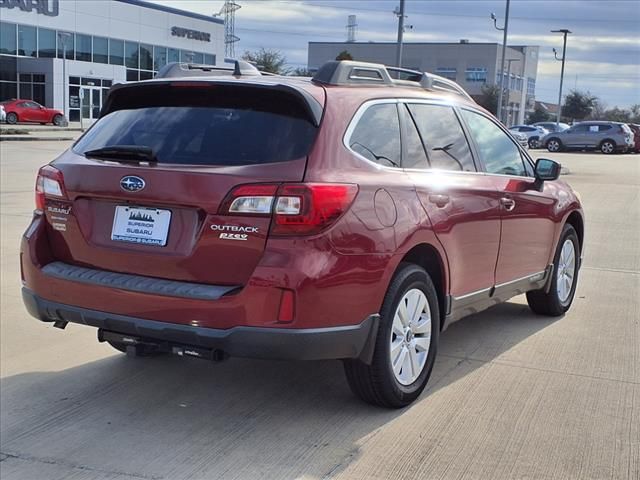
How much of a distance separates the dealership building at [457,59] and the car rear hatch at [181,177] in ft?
281

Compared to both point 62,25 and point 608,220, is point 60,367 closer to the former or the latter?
point 608,220

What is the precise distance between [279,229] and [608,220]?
10.4 m

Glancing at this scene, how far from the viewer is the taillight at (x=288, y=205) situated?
360cm

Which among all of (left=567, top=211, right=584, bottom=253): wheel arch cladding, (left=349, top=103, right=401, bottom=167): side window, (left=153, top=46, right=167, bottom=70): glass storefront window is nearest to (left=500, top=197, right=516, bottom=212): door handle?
(left=349, top=103, right=401, bottom=167): side window

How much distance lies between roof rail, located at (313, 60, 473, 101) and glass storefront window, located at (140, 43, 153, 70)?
54618mm

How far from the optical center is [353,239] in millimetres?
3770

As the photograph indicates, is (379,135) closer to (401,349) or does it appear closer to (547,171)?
(401,349)

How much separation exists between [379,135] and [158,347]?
1.63m

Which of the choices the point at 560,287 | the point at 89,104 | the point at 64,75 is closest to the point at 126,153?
the point at 560,287

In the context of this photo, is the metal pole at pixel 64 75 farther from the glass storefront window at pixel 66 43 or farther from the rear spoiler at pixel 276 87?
the rear spoiler at pixel 276 87

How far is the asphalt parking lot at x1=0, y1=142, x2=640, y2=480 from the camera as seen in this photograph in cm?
371

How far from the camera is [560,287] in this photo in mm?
6430

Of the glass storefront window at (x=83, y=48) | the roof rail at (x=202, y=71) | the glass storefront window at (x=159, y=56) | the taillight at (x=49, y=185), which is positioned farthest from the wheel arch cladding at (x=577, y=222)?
the glass storefront window at (x=159, y=56)

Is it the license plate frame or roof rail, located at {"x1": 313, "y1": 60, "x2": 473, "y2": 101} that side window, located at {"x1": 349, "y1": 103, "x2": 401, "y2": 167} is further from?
the license plate frame
